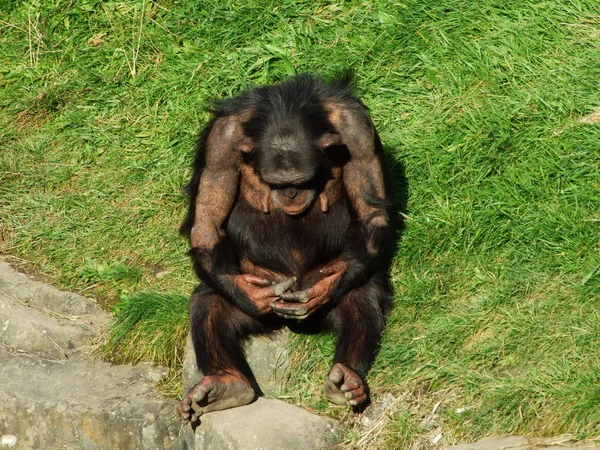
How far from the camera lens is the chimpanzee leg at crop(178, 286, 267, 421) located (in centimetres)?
612

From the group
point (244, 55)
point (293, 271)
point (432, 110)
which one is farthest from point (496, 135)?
point (244, 55)

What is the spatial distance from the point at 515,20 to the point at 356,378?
3.67 metres

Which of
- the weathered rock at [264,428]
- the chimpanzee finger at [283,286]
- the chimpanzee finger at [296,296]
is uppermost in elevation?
the chimpanzee finger at [283,286]

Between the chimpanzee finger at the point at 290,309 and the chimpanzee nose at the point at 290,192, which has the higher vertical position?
the chimpanzee nose at the point at 290,192

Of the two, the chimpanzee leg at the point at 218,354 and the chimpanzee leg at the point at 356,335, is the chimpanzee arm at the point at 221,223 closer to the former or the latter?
the chimpanzee leg at the point at 218,354

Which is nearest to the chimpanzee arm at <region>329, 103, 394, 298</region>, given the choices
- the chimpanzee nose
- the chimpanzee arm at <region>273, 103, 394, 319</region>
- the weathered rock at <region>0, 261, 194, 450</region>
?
the chimpanzee arm at <region>273, 103, 394, 319</region>

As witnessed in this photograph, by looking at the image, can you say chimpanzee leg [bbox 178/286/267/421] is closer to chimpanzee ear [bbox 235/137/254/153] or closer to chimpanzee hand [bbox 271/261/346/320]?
chimpanzee hand [bbox 271/261/346/320]

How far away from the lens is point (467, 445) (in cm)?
559

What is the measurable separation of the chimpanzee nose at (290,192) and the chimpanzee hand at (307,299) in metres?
0.58

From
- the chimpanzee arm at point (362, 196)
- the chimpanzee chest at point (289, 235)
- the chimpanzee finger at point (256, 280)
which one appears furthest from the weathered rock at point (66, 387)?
the chimpanzee arm at point (362, 196)

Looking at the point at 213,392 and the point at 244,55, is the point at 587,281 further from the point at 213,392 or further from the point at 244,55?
the point at 244,55

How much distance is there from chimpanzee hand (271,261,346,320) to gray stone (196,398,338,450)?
0.60 metres

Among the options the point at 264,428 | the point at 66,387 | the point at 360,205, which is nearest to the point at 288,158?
the point at 360,205

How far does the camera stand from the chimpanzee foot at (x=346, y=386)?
20.0 feet
